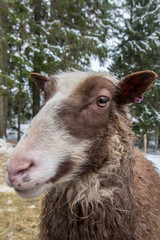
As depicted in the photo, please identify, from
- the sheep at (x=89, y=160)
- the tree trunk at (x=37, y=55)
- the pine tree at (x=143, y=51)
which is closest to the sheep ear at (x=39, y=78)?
the sheep at (x=89, y=160)

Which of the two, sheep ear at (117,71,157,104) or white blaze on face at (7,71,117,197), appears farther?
sheep ear at (117,71,157,104)

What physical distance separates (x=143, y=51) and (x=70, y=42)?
5.18 meters

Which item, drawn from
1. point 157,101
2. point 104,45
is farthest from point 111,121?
point 157,101

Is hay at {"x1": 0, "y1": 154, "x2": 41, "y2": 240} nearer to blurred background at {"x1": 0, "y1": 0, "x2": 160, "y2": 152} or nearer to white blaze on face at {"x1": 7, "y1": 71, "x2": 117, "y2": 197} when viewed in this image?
white blaze on face at {"x1": 7, "y1": 71, "x2": 117, "y2": 197}

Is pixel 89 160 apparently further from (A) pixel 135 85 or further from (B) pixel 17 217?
(B) pixel 17 217

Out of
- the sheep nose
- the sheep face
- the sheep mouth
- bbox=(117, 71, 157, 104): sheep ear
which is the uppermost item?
bbox=(117, 71, 157, 104): sheep ear

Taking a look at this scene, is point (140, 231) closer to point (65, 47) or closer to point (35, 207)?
point (35, 207)

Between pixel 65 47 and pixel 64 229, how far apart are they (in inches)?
314

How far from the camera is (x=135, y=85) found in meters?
1.71

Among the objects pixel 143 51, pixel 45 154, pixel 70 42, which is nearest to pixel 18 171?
pixel 45 154

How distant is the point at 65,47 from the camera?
27.7 feet

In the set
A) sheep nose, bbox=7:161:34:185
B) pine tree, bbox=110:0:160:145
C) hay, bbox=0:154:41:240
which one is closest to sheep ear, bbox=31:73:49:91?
sheep nose, bbox=7:161:34:185

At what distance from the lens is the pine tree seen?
38.3 ft

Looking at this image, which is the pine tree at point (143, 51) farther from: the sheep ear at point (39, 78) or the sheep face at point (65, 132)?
the sheep face at point (65, 132)
